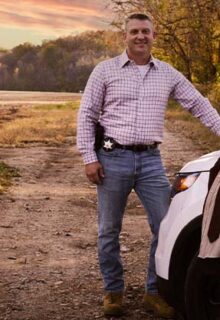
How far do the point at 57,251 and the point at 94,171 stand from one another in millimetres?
2409

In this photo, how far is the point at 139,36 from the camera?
16.1 ft

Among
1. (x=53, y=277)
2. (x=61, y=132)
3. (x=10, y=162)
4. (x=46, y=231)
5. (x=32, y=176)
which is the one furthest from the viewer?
(x=61, y=132)

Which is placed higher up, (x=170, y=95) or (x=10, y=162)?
(x=170, y=95)

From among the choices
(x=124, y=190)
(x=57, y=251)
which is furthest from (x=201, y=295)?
(x=57, y=251)

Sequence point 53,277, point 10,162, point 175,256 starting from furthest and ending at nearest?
point 10,162 < point 53,277 < point 175,256

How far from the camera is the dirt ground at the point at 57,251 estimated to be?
550 centimetres

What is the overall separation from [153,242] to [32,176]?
7.91 metres

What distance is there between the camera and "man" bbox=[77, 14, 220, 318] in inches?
194

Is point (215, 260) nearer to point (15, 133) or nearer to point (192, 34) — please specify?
point (15, 133)

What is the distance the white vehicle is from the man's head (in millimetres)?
891

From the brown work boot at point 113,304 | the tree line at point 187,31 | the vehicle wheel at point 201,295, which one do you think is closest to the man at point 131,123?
the brown work boot at point 113,304

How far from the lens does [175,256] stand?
4426 millimetres

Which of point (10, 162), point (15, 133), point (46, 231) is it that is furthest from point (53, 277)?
point (15, 133)

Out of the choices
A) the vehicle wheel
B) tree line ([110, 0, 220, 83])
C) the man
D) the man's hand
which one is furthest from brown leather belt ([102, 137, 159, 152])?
tree line ([110, 0, 220, 83])
